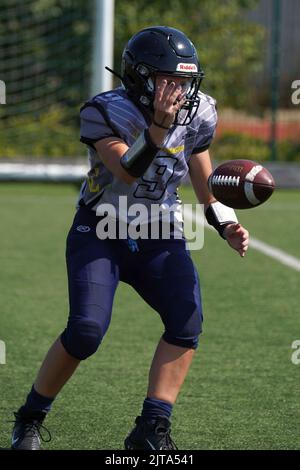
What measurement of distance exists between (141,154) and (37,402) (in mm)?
1044

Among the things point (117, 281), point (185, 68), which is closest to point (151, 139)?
point (185, 68)

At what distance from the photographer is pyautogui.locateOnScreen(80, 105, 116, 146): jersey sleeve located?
14.1 ft

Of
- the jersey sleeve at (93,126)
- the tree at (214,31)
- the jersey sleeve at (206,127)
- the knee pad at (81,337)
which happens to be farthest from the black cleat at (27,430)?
the tree at (214,31)

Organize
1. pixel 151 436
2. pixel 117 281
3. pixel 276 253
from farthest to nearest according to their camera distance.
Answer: pixel 276 253, pixel 117 281, pixel 151 436

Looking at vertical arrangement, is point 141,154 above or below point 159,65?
below

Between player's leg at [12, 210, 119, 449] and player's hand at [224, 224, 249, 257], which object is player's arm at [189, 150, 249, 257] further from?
player's leg at [12, 210, 119, 449]

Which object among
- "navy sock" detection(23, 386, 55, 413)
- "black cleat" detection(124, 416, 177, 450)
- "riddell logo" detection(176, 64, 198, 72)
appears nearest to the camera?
"black cleat" detection(124, 416, 177, 450)

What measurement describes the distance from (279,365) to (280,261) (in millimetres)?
3117

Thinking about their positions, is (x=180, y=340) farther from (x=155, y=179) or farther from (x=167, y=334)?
(x=155, y=179)

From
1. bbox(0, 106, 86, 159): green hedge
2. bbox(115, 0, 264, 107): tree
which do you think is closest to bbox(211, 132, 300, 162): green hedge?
bbox(115, 0, 264, 107): tree

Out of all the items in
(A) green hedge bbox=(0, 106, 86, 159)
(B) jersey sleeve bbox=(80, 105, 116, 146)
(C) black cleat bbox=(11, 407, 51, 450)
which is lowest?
(C) black cleat bbox=(11, 407, 51, 450)

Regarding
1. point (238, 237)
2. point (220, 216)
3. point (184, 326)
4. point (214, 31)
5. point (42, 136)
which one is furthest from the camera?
point (214, 31)

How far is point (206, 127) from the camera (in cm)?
456

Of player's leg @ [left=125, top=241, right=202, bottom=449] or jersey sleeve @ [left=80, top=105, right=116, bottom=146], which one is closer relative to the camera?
player's leg @ [left=125, top=241, right=202, bottom=449]
